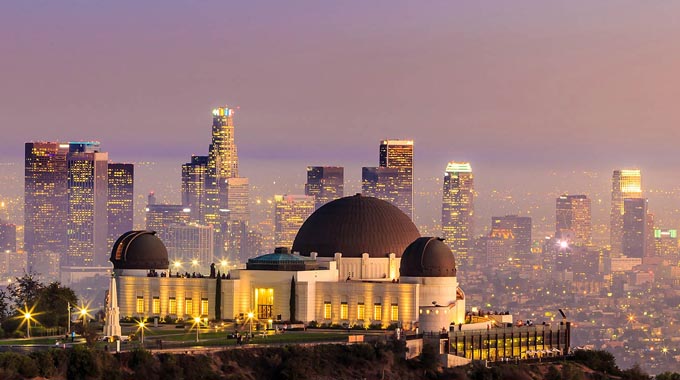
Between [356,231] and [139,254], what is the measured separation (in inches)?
867

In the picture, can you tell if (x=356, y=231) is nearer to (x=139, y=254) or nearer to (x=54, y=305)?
(x=139, y=254)

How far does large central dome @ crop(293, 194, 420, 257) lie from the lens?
570 ft

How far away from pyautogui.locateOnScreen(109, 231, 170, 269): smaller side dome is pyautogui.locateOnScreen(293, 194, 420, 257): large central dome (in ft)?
46.1

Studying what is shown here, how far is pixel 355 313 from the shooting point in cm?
16188

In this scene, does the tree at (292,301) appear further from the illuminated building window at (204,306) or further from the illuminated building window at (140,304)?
the illuminated building window at (140,304)

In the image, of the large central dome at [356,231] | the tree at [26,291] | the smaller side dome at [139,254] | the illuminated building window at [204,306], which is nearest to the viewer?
the illuminated building window at [204,306]

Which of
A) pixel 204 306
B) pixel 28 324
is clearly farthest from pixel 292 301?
pixel 28 324

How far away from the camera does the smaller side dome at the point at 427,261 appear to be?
Answer: 526 ft

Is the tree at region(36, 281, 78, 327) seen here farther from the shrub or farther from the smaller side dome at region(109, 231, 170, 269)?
the shrub

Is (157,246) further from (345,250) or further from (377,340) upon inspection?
(377,340)

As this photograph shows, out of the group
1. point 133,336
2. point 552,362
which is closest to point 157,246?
point 133,336

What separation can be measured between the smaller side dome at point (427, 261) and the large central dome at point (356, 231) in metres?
11.7

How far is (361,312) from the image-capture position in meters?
162

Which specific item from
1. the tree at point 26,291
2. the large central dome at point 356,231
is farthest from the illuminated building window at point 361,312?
the tree at point 26,291
